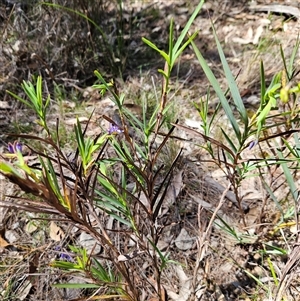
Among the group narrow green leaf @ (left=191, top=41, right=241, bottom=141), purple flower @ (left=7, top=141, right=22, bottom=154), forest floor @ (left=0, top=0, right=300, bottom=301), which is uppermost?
narrow green leaf @ (left=191, top=41, right=241, bottom=141)

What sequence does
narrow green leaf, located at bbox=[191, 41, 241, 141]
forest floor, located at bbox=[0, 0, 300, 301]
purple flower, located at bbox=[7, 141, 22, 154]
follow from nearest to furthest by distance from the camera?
purple flower, located at bbox=[7, 141, 22, 154] < narrow green leaf, located at bbox=[191, 41, 241, 141] < forest floor, located at bbox=[0, 0, 300, 301]

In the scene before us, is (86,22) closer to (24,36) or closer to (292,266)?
(24,36)

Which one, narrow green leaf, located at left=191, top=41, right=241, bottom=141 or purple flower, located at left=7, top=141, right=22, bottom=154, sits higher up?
narrow green leaf, located at left=191, top=41, right=241, bottom=141

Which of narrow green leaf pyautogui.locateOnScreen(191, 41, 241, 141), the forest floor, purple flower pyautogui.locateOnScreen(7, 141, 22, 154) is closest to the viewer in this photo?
purple flower pyautogui.locateOnScreen(7, 141, 22, 154)

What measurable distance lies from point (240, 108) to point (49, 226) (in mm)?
1189

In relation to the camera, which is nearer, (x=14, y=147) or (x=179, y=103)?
(x=14, y=147)

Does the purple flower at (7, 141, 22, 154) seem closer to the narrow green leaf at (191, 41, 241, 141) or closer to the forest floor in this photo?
the forest floor

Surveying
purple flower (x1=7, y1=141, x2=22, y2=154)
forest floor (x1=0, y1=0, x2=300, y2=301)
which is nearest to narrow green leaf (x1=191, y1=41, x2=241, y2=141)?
forest floor (x1=0, y1=0, x2=300, y2=301)

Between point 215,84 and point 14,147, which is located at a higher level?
point 215,84

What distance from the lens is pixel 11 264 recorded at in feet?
5.62

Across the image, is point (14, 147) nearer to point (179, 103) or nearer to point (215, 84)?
point (215, 84)

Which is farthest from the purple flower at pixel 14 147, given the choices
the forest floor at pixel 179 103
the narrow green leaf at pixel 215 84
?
the narrow green leaf at pixel 215 84

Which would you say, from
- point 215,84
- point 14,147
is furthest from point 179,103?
point 14,147

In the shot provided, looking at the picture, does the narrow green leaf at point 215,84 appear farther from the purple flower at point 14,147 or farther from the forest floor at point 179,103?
the purple flower at point 14,147
